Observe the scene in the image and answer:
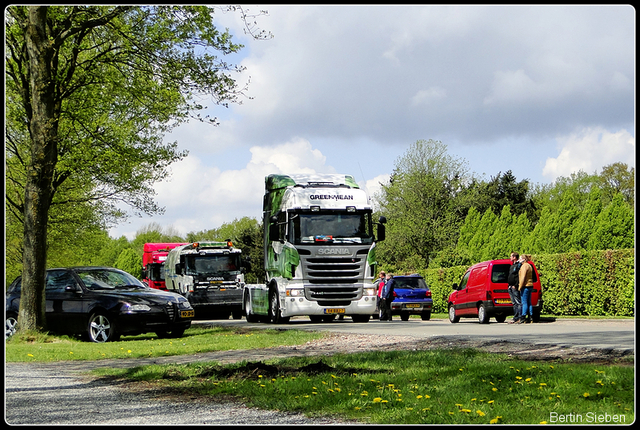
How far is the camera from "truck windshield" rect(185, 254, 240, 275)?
29.2 metres

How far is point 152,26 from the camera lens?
704 inches

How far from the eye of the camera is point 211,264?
29.4m

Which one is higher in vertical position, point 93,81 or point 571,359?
point 93,81

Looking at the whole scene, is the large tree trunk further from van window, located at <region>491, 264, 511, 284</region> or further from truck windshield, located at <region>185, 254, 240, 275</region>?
van window, located at <region>491, 264, 511, 284</region>

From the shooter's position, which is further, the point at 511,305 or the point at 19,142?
the point at 19,142

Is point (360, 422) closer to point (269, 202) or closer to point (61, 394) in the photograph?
point (61, 394)

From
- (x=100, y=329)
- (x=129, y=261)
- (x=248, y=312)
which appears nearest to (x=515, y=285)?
(x=248, y=312)

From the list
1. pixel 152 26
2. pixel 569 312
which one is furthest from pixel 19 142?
pixel 569 312

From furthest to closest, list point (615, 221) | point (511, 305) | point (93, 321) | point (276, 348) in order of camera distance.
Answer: point (615, 221), point (511, 305), point (93, 321), point (276, 348)

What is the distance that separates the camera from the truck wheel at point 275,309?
71.5 feet

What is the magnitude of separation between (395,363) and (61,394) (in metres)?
4.42

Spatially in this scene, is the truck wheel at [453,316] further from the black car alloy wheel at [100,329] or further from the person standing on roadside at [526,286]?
the black car alloy wheel at [100,329]

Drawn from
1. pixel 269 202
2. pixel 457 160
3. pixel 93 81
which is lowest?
pixel 269 202

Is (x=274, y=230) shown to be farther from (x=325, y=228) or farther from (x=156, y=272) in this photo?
(x=156, y=272)
